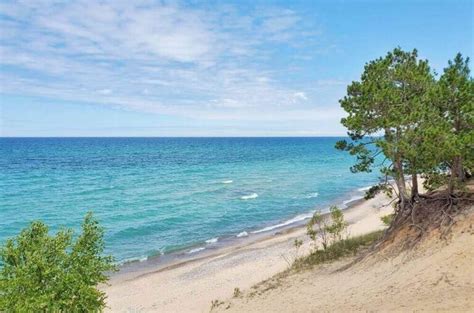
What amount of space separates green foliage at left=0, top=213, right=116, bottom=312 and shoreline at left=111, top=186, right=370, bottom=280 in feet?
59.6

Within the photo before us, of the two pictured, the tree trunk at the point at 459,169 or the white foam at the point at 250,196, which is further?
the white foam at the point at 250,196

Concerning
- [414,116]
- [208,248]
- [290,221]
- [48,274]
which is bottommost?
[208,248]

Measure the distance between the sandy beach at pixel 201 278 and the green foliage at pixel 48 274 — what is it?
429 inches

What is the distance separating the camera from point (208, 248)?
38094mm

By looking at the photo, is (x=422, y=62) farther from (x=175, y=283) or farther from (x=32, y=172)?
(x=32, y=172)

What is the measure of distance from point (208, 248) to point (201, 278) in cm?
830

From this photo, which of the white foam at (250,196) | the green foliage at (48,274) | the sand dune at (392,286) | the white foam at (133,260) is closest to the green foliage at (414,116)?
the sand dune at (392,286)

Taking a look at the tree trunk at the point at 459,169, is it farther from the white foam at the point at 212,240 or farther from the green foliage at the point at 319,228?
the white foam at the point at 212,240

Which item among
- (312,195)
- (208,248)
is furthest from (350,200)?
(208,248)

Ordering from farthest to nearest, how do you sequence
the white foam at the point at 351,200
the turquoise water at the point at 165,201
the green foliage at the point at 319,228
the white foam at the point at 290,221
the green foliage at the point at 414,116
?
the white foam at the point at 351,200 → the white foam at the point at 290,221 → the turquoise water at the point at 165,201 → the green foliage at the point at 319,228 → the green foliage at the point at 414,116

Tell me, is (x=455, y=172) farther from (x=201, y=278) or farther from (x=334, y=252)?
(x=201, y=278)

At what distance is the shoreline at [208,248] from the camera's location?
109 ft

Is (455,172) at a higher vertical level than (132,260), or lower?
higher

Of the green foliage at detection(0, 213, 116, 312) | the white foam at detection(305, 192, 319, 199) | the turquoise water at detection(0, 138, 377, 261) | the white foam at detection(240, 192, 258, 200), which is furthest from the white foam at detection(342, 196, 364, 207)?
the green foliage at detection(0, 213, 116, 312)
